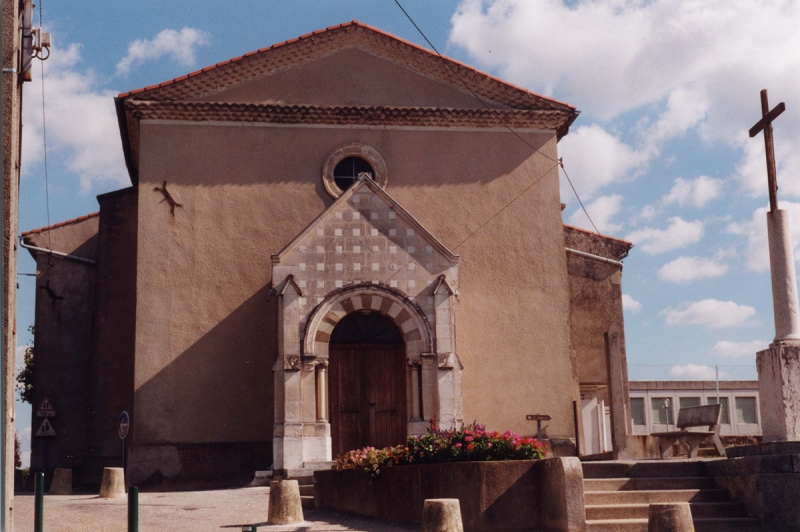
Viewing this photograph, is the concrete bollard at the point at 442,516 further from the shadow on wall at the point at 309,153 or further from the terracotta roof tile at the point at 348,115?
the terracotta roof tile at the point at 348,115

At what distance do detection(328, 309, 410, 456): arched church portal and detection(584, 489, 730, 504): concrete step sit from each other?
8532 mm

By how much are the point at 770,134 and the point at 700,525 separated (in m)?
5.08

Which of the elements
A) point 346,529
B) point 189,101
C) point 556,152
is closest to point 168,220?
point 189,101

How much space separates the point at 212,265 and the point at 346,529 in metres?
10.7

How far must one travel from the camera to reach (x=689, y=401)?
149 feet

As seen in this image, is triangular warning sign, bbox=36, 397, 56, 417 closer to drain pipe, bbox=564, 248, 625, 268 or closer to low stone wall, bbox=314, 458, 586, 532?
low stone wall, bbox=314, 458, 586, 532

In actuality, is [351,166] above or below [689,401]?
above

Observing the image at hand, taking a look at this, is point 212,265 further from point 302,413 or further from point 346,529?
point 346,529

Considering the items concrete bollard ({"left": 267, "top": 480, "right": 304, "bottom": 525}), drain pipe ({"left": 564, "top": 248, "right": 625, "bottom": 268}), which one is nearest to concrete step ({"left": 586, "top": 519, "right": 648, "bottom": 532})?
concrete bollard ({"left": 267, "top": 480, "right": 304, "bottom": 525})

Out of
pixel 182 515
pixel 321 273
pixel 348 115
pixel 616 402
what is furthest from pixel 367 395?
pixel 182 515

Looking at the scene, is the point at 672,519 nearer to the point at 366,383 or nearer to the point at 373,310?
the point at 373,310

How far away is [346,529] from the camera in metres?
13.3

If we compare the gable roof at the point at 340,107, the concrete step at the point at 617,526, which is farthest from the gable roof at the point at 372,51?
the concrete step at the point at 617,526

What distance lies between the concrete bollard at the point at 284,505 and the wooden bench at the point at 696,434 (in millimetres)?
6811
